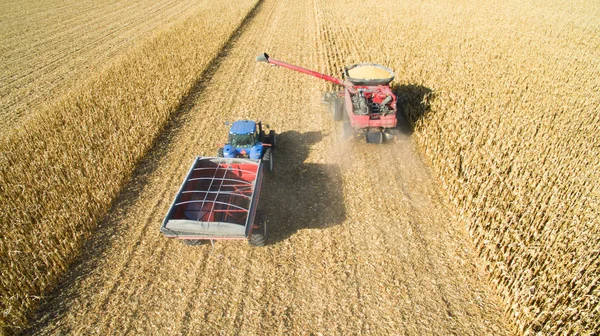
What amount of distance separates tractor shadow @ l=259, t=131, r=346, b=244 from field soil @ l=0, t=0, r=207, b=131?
1097 centimetres

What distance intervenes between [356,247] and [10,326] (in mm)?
6746

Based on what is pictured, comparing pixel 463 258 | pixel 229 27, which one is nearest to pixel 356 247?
pixel 463 258

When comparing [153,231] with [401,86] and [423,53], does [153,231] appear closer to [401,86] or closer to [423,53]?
[401,86]

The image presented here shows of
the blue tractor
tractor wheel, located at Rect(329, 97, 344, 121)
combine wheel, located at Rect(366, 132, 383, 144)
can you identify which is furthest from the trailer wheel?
tractor wheel, located at Rect(329, 97, 344, 121)

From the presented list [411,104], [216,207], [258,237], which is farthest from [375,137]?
[216,207]

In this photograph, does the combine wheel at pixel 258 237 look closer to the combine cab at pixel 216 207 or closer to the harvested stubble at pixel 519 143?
the combine cab at pixel 216 207

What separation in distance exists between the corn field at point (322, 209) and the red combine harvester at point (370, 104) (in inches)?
29.1

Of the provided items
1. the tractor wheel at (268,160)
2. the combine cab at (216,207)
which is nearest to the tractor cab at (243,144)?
the tractor wheel at (268,160)

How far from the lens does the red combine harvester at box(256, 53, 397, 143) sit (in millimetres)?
10422

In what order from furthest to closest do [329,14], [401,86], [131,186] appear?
[329,14] → [401,86] → [131,186]

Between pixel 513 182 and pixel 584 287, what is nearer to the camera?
pixel 584 287

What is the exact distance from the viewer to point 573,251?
21.6ft

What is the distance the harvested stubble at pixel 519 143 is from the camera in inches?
245

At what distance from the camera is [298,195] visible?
927 cm
